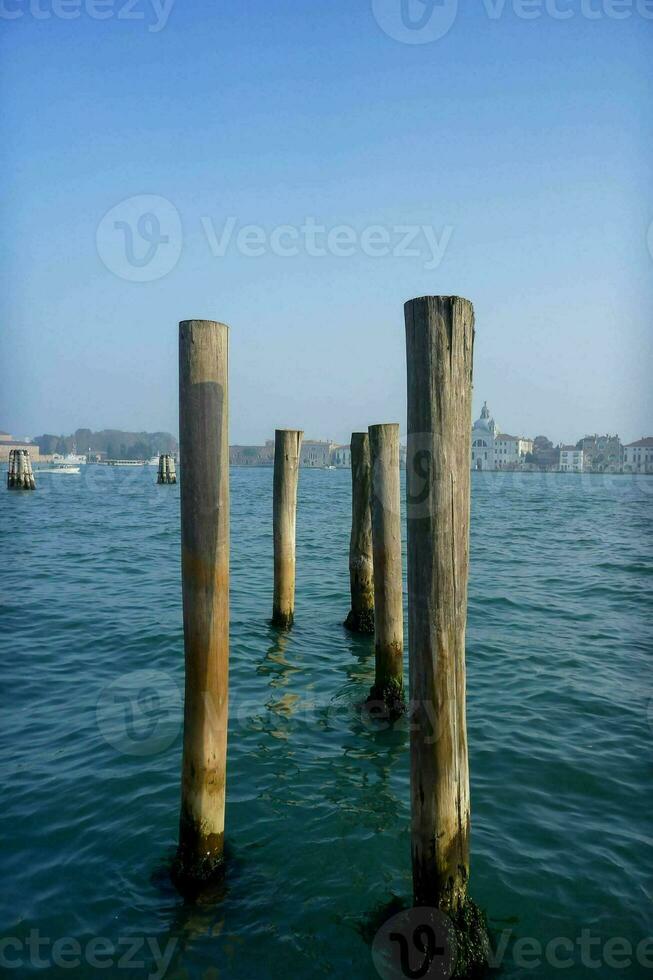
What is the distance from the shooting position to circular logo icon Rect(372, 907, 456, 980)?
348 cm

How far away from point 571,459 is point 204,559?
571 feet

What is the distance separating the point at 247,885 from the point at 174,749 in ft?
6.79

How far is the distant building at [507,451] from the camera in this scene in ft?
545

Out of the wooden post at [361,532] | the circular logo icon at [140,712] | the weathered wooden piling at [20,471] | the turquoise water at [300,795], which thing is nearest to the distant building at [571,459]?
the weathered wooden piling at [20,471]

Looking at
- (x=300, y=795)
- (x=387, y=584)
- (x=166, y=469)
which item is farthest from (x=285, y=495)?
(x=166, y=469)

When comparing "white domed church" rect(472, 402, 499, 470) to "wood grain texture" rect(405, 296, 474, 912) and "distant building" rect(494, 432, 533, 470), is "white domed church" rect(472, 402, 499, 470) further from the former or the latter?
"wood grain texture" rect(405, 296, 474, 912)

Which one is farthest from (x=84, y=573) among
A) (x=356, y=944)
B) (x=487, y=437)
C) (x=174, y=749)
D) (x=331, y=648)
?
(x=487, y=437)

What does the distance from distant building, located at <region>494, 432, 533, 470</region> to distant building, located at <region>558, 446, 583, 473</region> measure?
32.1 ft

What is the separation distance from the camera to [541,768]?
5.79 meters

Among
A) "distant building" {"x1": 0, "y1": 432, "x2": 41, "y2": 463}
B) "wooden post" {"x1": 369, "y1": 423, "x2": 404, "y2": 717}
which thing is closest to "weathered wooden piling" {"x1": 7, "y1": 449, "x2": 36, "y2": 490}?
"wooden post" {"x1": 369, "y1": 423, "x2": 404, "y2": 717}

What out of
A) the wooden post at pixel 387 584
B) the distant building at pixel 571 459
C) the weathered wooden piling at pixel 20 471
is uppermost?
the distant building at pixel 571 459

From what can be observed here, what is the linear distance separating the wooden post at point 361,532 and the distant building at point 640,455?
149 m

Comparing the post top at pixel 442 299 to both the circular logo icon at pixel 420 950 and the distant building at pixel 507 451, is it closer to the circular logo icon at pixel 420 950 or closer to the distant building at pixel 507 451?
the circular logo icon at pixel 420 950

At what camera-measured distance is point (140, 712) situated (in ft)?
22.6
